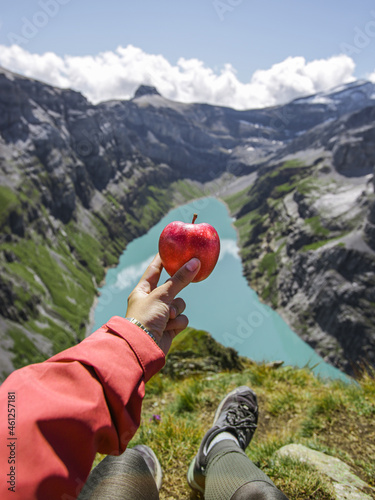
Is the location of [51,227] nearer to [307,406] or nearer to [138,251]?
[138,251]

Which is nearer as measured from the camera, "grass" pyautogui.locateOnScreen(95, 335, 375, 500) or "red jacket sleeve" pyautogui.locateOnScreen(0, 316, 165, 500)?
"red jacket sleeve" pyautogui.locateOnScreen(0, 316, 165, 500)

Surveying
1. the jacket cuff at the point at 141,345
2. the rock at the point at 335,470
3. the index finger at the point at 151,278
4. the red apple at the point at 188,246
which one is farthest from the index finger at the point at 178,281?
the rock at the point at 335,470

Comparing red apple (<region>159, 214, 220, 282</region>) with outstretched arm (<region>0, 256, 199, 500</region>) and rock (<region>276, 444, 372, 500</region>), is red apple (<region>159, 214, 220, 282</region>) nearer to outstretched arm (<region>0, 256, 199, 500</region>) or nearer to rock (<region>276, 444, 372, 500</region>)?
outstretched arm (<region>0, 256, 199, 500</region>)

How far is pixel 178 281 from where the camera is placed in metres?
3.74

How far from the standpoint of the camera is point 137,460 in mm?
3861

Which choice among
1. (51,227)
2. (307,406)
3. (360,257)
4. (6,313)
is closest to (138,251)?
(51,227)

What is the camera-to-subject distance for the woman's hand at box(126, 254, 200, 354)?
10.5 feet

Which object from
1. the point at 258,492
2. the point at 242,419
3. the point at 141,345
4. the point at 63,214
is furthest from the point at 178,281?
the point at 63,214

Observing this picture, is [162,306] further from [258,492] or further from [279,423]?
[279,423]

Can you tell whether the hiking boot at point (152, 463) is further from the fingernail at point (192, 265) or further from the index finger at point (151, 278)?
the fingernail at point (192, 265)

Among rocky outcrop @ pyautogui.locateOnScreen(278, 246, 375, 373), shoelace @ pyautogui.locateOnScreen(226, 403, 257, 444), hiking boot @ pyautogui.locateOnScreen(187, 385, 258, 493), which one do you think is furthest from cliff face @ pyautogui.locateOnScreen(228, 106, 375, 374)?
shoelace @ pyautogui.locateOnScreen(226, 403, 257, 444)

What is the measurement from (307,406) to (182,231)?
5489 mm

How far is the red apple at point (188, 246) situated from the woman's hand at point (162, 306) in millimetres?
275

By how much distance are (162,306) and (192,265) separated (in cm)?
84
